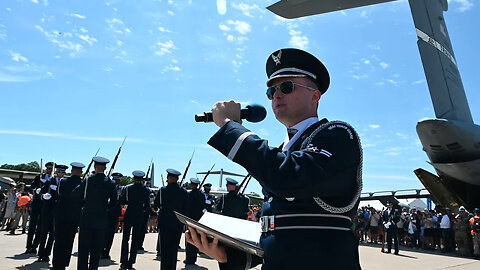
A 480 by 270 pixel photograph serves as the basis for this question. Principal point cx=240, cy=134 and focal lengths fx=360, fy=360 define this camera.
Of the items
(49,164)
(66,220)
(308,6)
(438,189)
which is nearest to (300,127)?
(66,220)

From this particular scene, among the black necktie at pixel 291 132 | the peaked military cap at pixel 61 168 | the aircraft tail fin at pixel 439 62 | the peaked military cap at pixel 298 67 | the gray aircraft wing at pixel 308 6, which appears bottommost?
the black necktie at pixel 291 132

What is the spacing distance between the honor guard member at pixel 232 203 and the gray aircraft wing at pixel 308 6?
5.19m

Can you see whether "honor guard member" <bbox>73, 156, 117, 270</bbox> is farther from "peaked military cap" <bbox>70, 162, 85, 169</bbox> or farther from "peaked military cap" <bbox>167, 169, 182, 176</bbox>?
"peaked military cap" <bbox>167, 169, 182, 176</bbox>

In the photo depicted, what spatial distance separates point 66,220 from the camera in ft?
21.6

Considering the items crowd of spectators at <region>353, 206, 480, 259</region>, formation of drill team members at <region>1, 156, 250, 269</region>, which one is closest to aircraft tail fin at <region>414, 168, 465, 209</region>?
crowd of spectators at <region>353, 206, 480, 259</region>

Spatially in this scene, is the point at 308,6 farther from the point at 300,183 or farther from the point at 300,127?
the point at 300,183

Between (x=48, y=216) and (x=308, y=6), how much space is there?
8.80 metres

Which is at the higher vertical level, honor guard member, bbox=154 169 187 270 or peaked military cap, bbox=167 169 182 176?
peaked military cap, bbox=167 169 182 176

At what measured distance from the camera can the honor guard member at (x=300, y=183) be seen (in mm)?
1297

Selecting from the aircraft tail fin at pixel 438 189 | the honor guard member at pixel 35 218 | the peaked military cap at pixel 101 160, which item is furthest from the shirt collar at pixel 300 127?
Answer: the aircraft tail fin at pixel 438 189

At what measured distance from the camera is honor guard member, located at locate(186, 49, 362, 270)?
1.30 metres

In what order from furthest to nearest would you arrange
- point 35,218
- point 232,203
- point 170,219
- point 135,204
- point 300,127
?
point 232,203 → point 35,218 → point 135,204 → point 170,219 → point 300,127

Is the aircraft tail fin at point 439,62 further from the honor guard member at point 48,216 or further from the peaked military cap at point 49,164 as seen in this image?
the peaked military cap at point 49,164

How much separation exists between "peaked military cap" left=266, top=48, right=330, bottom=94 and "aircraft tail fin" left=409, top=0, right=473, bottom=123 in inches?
305
